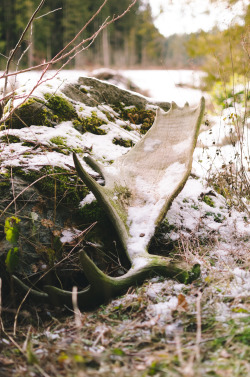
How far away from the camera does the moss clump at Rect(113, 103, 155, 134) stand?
156 inches

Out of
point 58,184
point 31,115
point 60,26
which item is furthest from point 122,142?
point 60,26

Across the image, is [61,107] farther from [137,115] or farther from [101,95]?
[137,115]

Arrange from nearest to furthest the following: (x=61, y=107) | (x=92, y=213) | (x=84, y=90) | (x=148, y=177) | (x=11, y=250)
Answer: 1. (x=11, y=250)
2. (x=92, y=213)
3. (x=148, y=177)
4. (x=61, y=107)
5. (x=84, y=90)

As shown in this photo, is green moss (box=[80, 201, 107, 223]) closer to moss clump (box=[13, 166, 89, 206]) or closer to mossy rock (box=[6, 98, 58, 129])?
moss clump (box=[13, 166, 89, 206])

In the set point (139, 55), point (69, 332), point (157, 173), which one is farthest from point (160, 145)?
point (139, 55)

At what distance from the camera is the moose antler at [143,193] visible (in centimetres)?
185

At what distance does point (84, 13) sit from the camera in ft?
85.1

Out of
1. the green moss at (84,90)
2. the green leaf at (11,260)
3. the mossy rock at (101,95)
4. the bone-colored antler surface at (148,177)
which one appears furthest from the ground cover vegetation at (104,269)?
the green moss at (84,90)

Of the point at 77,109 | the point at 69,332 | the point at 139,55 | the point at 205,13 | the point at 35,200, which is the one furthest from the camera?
the point at 139,55

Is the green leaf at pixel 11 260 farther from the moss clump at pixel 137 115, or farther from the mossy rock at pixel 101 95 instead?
the moss clump at pixel 137 115

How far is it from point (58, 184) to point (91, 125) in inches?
48.6

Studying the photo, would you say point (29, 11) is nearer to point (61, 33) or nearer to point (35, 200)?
point (61, 33)

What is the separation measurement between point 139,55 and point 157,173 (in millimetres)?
37225

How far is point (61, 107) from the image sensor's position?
324cm
